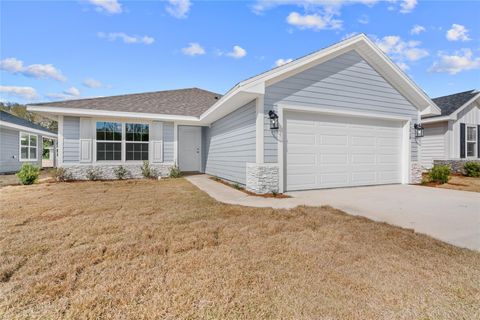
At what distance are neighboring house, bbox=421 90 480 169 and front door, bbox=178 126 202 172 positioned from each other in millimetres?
12671

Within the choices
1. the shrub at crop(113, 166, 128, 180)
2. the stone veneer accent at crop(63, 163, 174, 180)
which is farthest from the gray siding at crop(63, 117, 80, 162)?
the shrub at crop(113, 166, 128, 180)

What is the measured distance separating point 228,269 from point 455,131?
50.2 feet

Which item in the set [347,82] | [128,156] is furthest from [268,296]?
[128,156]

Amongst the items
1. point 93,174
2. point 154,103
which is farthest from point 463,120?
point 93,174

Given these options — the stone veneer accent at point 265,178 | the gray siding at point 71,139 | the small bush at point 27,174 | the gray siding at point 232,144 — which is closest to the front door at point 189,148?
the gray siding at point 232,144

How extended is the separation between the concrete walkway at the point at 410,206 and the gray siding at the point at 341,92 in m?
1.55

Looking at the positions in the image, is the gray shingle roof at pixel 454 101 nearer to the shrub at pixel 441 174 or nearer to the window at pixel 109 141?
the shrub at pixel 441 174

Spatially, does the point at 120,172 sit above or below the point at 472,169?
below

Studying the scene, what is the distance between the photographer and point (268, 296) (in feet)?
6.19

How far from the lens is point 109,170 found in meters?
9.70

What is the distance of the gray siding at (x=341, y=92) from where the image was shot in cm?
663

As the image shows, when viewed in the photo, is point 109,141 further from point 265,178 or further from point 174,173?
point 265,178

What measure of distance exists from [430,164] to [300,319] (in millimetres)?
14941

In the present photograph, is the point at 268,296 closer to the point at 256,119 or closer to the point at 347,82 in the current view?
the point at 256,119
